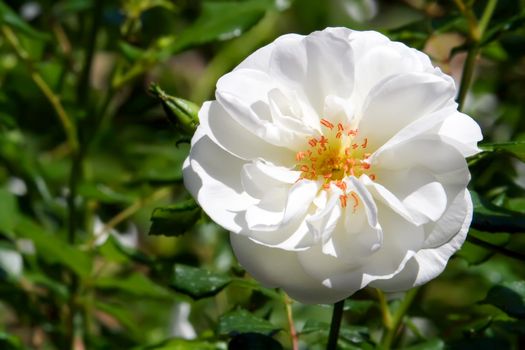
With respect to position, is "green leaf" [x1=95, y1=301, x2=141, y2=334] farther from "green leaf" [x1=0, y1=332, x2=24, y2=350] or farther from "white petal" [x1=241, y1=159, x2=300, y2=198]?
"white petal" [x1=241, y1=159, x2=300, y2=198]

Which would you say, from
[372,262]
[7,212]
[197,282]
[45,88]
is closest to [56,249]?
[7,212]

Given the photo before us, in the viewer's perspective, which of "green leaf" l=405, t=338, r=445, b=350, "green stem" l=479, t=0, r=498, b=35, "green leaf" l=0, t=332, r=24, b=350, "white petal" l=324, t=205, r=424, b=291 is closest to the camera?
"white petal" l=324, t=205, r=424, b=291

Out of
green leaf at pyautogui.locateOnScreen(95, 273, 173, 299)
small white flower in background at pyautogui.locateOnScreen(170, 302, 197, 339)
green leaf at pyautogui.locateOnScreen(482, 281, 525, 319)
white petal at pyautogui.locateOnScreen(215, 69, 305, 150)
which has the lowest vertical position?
small white flower in background at pyautogui.locateOnScreen(170, 302, 197, 339)

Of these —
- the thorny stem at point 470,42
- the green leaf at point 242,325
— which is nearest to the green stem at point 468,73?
the thorny stem at point 470,42

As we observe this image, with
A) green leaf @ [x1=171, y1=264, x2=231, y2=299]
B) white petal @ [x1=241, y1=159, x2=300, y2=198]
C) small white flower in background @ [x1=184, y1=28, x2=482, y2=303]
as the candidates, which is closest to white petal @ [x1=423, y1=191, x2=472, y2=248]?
small white flower in background @ [x1=184, y1=28, x2=482, y2=303]

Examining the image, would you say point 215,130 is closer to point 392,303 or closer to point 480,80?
point 392,303

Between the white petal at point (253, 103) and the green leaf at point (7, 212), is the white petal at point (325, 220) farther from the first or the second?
the green leaf at point (7, 212)

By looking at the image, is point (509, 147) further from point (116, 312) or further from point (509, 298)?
point (116, 312)
